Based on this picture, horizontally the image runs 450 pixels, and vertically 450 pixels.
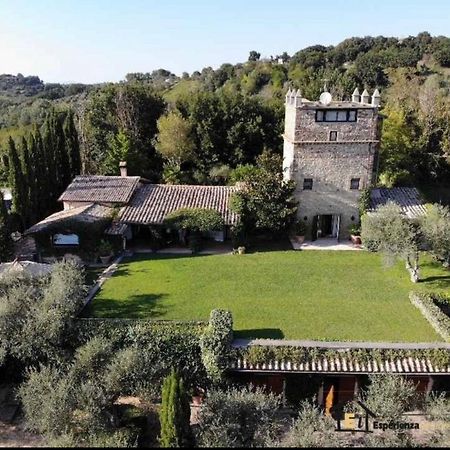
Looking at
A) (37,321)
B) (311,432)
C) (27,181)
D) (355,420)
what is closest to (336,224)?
(355,420)

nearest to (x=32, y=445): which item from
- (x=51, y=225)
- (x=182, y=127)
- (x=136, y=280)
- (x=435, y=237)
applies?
(x=136, y=280)

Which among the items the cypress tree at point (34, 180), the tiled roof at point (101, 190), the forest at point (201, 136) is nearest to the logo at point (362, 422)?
the tiled roof at point (101, 190)

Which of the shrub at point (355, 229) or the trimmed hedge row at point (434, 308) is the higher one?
the shrub at point (355, 229)

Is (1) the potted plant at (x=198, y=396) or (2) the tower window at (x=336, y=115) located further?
(2) the tower window at (x=336, y=115)

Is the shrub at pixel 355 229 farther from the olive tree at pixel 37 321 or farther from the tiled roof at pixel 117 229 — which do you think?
the olive tree at pixel 37 321

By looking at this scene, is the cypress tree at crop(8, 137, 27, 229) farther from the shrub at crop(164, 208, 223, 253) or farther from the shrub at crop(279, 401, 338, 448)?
the shrub at crop(279, 401, 338, 448)

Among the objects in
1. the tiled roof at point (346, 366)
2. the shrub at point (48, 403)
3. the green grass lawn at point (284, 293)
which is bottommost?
the shrub at point (48, 403)

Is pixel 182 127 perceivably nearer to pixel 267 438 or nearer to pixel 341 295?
pixel 341 295
